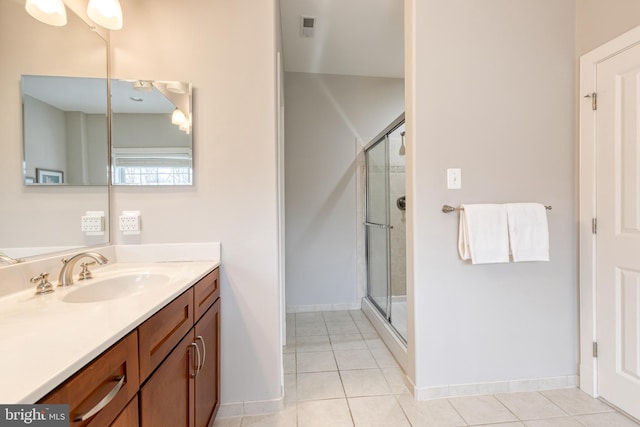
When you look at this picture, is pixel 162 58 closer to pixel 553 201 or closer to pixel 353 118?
pixel 353 118

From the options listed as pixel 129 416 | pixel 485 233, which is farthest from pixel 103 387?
pixel 485 233

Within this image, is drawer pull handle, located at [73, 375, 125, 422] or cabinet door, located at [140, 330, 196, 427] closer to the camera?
drawer pull handle, located at [73, 375, 125, 422]

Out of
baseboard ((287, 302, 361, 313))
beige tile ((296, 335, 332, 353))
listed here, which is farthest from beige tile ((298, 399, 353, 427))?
baseboard ((287, 302, 361, 313))

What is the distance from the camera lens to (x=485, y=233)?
152cm

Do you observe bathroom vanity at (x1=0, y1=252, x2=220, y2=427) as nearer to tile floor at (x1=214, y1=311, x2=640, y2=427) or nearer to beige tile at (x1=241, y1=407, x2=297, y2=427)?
beige tile at (x1=241, y1=407, x2=297, y2=427)

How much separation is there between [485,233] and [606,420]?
1112 mm

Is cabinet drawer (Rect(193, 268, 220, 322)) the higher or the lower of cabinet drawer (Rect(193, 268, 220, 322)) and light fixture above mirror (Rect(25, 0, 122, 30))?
the lower

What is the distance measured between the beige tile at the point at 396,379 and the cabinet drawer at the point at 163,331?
131 cm

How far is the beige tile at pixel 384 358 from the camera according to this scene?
1.97 metres

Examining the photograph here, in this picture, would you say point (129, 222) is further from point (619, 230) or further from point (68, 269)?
point (619, 230)

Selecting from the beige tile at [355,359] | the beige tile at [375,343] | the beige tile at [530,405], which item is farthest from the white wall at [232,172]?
the beige tile at [530,405]

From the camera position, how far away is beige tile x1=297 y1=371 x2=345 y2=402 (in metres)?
1.66

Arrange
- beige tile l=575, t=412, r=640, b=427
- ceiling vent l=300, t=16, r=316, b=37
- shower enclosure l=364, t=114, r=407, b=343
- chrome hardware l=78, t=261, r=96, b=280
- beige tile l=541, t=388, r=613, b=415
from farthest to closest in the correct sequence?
1. shower enclosure l=364, t=114, r=407, b=343
2. ceiling vent l=300, t=16, r=316, b=37
3. beige tile l=541, t=388, r=613, b=415
4. beige tile l=575, t=412, r=640, b=427
5. chrome hardware l=78, t=261, r=96, b=280

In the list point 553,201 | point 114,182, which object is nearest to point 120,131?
point 114,182
